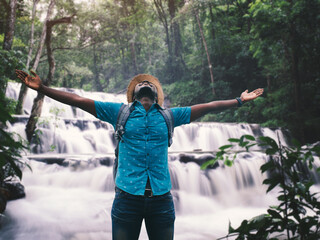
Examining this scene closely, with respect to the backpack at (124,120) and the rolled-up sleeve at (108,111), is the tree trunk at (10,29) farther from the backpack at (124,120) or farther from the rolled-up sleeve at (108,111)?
the backpack at (124,120)

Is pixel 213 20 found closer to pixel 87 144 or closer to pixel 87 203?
pixel 87 144

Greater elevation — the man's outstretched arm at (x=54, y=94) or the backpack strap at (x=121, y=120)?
the man's outstretched arm at (x=54, y=94)

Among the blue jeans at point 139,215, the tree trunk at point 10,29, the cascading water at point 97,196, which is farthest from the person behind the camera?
the tree trunk at point 10,29

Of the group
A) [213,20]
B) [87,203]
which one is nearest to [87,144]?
[87,203]

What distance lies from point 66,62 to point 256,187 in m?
19.7

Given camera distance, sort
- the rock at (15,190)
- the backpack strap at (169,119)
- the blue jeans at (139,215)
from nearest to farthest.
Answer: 1. the blue jeans at (139,215)
2. the backpack strap at (169,119)
3. the rock at (15,190)

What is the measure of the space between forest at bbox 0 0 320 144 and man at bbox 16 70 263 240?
1079 millimetres

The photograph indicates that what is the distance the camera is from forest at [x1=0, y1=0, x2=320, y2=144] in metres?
11.5

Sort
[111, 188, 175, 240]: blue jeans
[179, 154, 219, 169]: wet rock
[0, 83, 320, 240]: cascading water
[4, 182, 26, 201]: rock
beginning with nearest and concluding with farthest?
[111, 188, 175, 240]: blue jeans → [0, 83, 320, 240]: cascading water → [4, 182, 26, 201]: rock → [179, 154, 219, 169]: wet rock

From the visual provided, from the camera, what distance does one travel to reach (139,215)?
1880 millimetres

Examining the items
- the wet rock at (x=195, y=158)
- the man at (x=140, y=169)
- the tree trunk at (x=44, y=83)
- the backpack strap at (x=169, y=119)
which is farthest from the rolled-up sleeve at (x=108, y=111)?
the tree trunk at (x=44, y=83)

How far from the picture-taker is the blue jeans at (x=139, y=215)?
6.09 ft

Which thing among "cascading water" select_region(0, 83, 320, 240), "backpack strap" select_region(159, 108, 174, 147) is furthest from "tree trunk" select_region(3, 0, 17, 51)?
"backpack strap" select_region(159, 108, 174, 147)

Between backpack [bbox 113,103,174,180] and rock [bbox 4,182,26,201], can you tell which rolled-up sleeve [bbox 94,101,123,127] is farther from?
rock [bbox 4,182,26,201]
